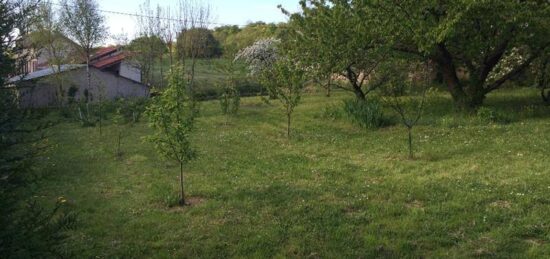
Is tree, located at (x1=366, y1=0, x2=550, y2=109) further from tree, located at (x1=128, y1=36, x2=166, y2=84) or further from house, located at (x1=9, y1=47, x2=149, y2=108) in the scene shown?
tree, located at (x1=128, y1=36, x2=166, y2=84)

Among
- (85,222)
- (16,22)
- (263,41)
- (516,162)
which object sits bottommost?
(85,222)

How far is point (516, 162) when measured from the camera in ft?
29.5

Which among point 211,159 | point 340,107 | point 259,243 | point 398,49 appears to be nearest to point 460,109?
point 398,49

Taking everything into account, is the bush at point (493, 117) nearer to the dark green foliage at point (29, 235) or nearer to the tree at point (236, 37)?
the dark green foliage at point (29, 235)

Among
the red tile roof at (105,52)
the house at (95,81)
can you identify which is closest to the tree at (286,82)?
the house at (95,81)

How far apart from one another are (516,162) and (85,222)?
697 cm

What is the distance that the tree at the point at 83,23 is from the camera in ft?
95.9

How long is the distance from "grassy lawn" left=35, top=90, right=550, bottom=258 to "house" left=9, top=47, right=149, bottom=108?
1485cm

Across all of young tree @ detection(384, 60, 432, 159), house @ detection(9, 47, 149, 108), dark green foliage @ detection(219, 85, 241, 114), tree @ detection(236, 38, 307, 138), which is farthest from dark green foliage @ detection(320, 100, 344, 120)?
house @ detection(9, 47, 149, 108)

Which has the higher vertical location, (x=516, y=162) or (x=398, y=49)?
(x=398, y=49)

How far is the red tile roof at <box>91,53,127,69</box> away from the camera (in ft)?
107

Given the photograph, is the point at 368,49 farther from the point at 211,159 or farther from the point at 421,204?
the point at 421,204

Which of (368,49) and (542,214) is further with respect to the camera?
(368,49)

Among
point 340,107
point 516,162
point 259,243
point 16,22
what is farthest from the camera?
point 340,107
